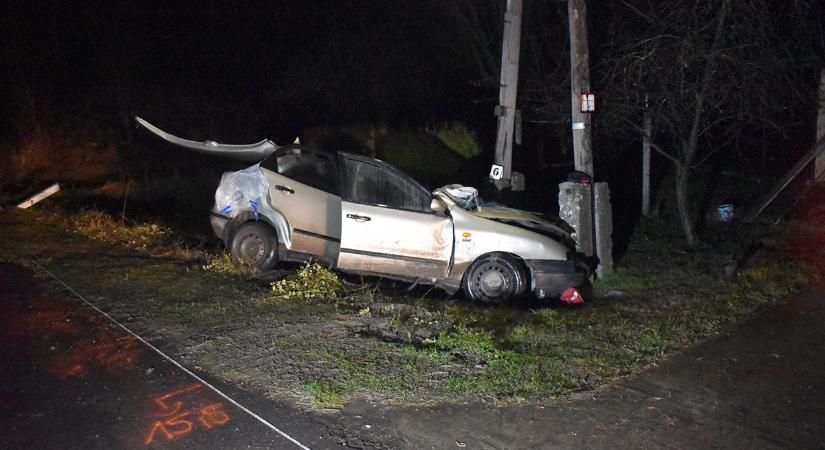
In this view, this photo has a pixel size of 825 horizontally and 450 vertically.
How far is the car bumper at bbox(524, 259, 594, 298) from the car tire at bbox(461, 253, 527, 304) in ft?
0.47

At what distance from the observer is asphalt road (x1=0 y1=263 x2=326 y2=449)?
4.71 m

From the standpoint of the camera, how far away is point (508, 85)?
39.8 feet

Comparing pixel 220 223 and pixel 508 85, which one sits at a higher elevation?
pixel 508 85

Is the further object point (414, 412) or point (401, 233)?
point (401, 233)

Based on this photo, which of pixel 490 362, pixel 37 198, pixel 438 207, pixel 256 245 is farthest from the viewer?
pixel 37 198

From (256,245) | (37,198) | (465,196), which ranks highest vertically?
(465,196)

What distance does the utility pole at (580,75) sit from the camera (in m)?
8.79

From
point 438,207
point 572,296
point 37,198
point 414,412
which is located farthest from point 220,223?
point 37,198

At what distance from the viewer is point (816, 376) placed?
19.0 feet

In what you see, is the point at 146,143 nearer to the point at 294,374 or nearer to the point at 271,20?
the point at 271,20

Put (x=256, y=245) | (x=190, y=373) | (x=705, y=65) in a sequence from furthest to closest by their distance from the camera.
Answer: (x=705, y=65) → (x=256, y=245) → (x=190, y=373)

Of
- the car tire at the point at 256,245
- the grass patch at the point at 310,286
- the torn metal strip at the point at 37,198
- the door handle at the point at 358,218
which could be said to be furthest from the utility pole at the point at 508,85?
the torn metal strip at the point at 37,198

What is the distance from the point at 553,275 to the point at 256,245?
3.65 meters

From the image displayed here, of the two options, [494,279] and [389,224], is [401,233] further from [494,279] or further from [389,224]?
[494,279]
